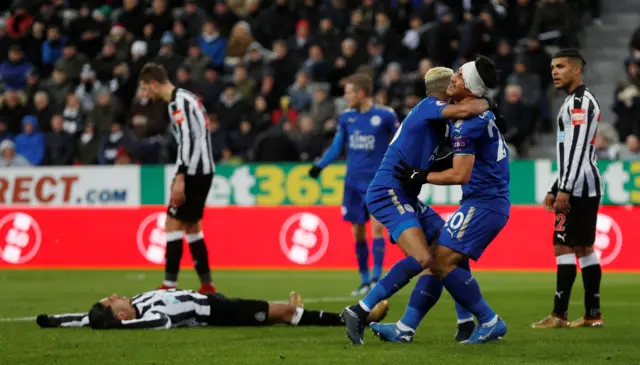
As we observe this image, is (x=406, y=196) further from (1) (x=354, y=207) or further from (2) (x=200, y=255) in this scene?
(1) (x=354, y=207)

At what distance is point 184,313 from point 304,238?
8920 mm

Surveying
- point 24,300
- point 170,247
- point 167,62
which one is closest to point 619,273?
point 170,247

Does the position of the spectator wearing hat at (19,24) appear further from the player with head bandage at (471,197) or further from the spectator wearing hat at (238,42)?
the player with head bandage at (471,197)

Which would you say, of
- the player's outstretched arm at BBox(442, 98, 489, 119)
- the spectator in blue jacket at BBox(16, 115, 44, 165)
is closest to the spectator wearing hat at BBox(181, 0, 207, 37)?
the spectator in blue jacket at BBox(16, 115, 44, 165)

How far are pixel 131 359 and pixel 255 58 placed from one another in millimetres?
16779

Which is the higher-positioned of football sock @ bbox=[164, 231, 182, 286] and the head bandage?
the head bandage

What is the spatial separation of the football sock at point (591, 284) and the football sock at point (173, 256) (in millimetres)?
4253

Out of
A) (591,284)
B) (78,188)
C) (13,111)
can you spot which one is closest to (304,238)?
(78,188)

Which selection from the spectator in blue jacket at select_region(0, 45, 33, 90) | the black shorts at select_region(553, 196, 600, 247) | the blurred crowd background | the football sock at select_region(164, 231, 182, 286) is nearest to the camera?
the black shorts at select_region(553, 196, 600, 247)

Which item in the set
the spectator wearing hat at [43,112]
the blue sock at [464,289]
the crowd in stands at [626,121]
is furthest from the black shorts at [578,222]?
the spectator wearing hat at [43,112]

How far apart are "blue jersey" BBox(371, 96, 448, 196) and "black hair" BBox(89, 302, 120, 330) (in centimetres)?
253

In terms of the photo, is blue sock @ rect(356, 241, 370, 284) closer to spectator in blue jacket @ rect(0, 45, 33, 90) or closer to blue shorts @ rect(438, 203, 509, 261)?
blue shorts @ rect(438, 203, 509, 261)

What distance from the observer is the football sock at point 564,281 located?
1066cm

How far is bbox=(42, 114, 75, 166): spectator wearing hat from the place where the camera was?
24.3 meters
